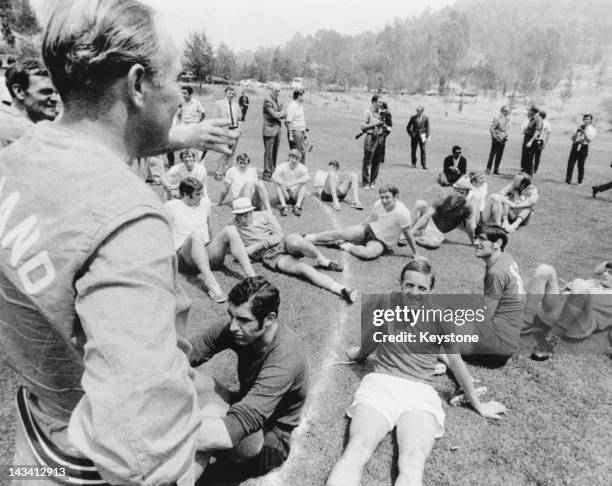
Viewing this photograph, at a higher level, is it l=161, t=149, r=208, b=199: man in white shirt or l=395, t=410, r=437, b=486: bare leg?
l=161, t=149, r=208, b=199: man in white shirt

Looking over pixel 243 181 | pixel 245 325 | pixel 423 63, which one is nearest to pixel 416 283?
pixel 245 325

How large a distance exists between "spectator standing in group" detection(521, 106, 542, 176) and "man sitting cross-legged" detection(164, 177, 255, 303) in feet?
33.3

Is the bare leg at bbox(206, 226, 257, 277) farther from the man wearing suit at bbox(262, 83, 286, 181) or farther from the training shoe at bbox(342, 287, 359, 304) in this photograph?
the man wearing suit at bbox(262, 83, 286, 181)

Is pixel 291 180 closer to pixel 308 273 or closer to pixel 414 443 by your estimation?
pixel 308 273

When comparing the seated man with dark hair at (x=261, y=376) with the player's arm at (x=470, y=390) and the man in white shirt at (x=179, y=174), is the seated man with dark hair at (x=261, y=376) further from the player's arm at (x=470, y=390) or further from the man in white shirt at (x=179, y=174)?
the man in white shirt at (x=179, y=174)

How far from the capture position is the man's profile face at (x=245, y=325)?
2867 millimetres

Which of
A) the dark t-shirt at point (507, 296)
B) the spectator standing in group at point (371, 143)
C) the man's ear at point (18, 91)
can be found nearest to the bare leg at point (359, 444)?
the dark t-shirt at point (507, 296)

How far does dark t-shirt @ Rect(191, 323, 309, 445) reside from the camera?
251cm

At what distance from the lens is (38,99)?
413 centimetres

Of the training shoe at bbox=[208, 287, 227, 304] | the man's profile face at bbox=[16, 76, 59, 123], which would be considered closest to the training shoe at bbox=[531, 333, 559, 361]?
the training shoe at bbox=[208, 287, 227, 304]

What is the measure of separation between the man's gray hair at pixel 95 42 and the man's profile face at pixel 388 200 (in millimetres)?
6257

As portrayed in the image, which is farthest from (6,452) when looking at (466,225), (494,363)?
(466,225)

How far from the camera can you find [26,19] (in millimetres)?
53031

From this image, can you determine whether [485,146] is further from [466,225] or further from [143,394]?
[143,394]
